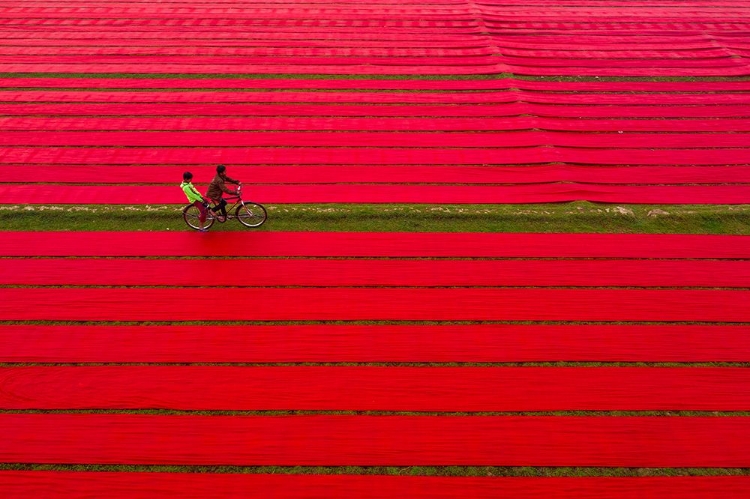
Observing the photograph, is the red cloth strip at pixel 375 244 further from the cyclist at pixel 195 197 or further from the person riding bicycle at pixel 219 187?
the person riding bicycle at pixel 219 187

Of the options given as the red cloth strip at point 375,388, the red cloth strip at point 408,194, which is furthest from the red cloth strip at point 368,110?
the red cloth strip at point 375,388

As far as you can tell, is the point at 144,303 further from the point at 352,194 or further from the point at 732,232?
the point at 732,232

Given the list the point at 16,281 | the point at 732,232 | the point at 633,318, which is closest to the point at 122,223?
the point at 16,281

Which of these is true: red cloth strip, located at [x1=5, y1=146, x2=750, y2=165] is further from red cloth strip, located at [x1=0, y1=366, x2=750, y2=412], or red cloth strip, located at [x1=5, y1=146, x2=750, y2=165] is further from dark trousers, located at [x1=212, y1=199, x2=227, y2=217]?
red cloth strip, located at [x1=0, y1=366, x2=750, y2=412]

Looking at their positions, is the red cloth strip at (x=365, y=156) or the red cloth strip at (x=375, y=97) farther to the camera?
the red cloth strip at (x=375, y=97)

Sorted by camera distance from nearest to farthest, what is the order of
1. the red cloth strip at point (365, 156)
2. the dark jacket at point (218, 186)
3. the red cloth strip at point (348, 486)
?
the red cloth strip at point (348, 486)
the dark jacket at point (218, 186)
the red cloth strip at point (365, 156)

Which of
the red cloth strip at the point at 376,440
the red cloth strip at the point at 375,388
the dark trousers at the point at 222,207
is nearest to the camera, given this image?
the red cloth strip at the point at 376,440
